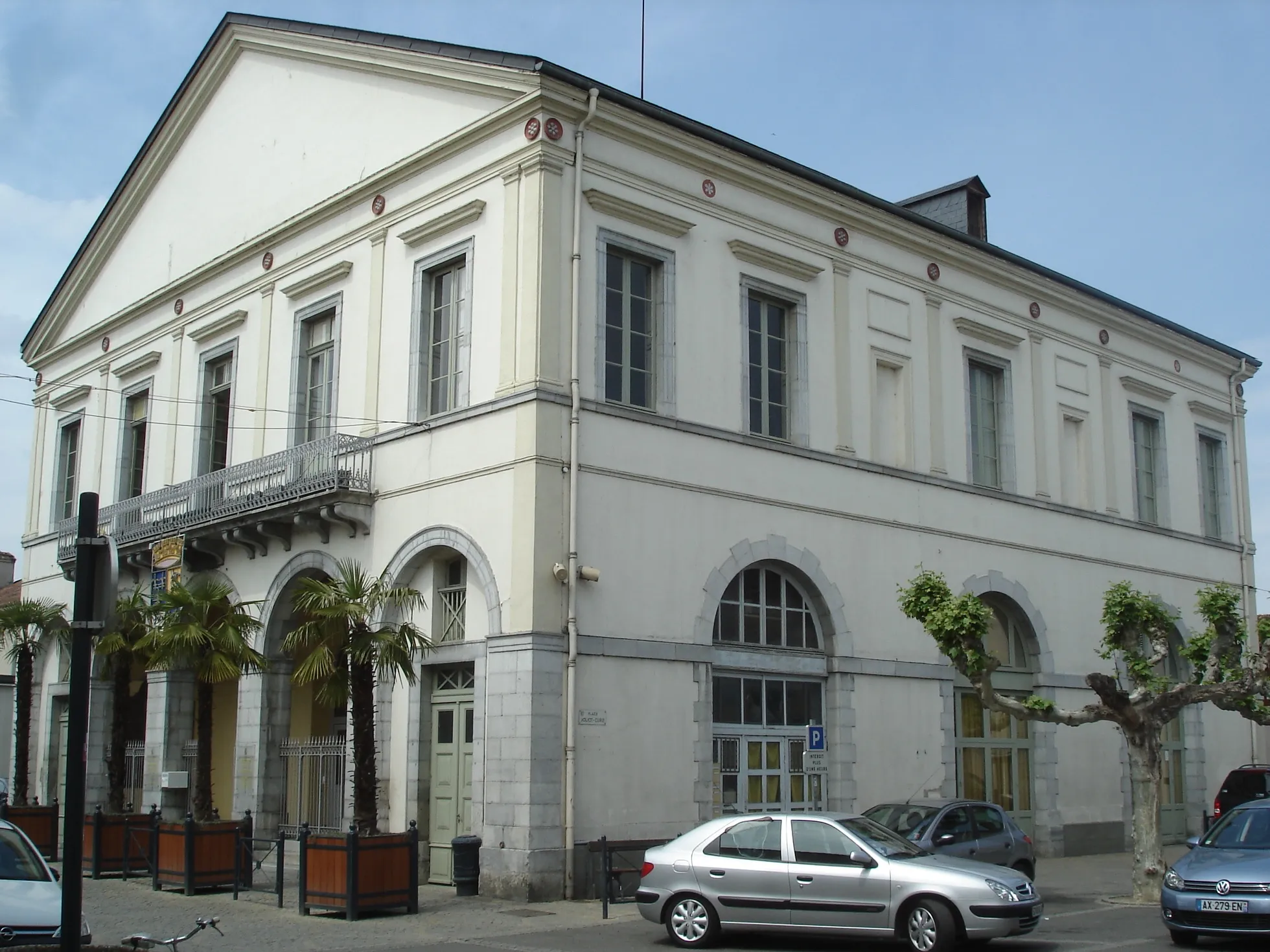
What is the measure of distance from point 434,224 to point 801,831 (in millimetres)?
11654

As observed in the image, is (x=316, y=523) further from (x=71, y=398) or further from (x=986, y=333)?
(x=986, y=333)

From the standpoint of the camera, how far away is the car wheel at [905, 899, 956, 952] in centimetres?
1325

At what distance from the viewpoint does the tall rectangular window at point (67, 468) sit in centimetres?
3206

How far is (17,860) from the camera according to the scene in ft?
41.4

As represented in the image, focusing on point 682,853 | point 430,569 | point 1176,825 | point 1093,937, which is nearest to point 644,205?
point 430,569

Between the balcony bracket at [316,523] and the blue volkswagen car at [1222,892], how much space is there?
13.8 m

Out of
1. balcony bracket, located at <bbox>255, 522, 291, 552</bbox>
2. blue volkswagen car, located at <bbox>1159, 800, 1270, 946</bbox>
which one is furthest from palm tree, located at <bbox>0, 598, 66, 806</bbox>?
blue volkswagen car, located at <bbox>1159, 800, 1270, 946</bbox>

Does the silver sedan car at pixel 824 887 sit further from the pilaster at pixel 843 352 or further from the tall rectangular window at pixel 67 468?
the tall rectangular window at pixel 67 468

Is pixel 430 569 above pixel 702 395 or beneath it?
beneath

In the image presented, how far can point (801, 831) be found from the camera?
46.8ft

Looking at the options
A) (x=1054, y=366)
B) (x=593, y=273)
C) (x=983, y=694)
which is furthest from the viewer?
(x=1054, y=366)

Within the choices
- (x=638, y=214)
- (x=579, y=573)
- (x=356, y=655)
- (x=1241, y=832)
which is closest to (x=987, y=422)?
(x=638, y=214)

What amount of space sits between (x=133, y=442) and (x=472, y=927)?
1726 centimetres

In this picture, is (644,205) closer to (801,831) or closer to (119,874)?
(801,831)
